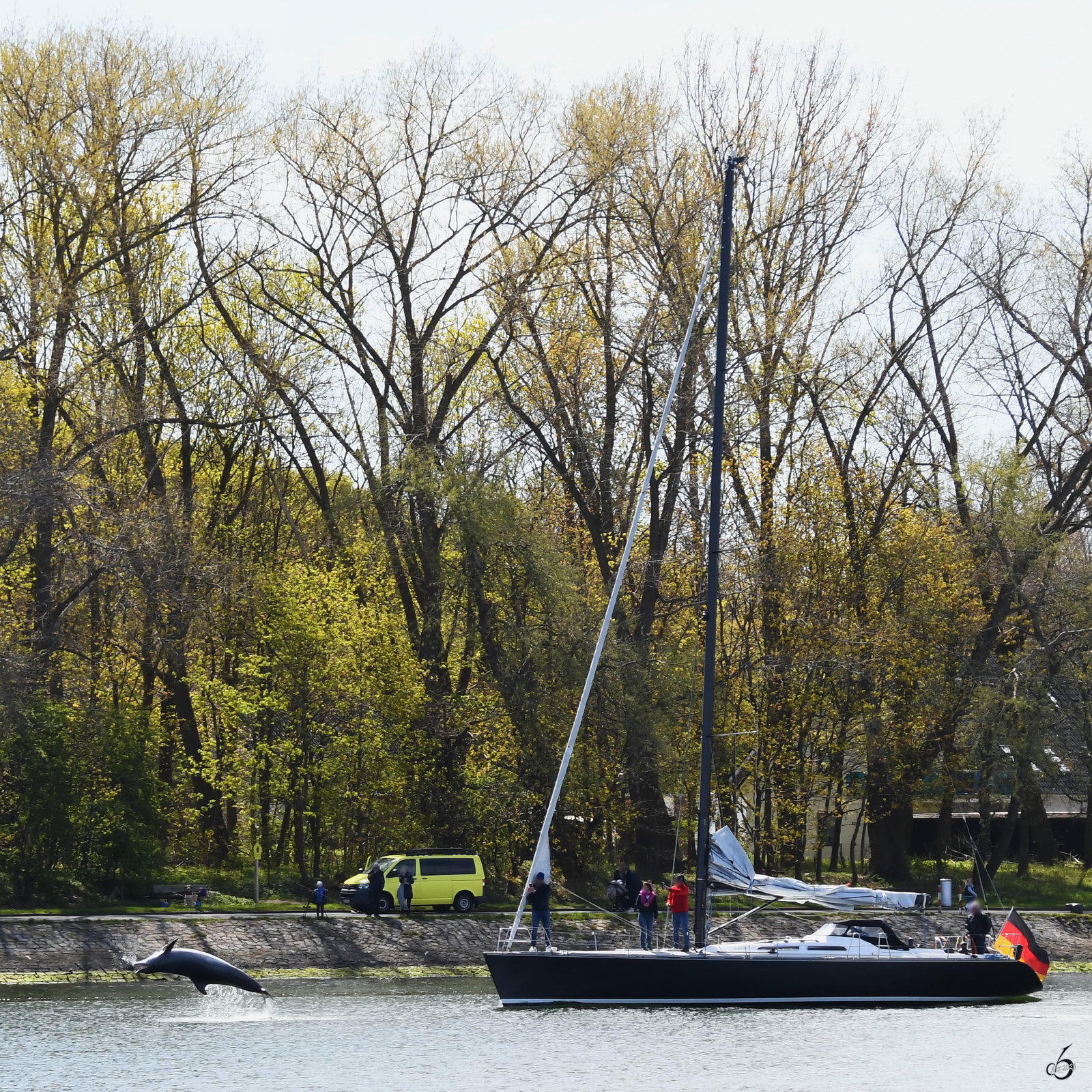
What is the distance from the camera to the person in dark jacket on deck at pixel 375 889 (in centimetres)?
4372

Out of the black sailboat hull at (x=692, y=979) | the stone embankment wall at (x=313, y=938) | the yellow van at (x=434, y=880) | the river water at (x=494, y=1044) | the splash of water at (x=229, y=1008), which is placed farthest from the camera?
the yellow van at (x=434, y=880)

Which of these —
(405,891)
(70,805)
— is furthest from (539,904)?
(70,805)

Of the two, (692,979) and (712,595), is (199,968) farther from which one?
(712,595)

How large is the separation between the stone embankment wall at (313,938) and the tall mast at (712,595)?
4939 mm

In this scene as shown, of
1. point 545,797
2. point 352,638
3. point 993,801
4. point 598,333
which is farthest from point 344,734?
point 993,801

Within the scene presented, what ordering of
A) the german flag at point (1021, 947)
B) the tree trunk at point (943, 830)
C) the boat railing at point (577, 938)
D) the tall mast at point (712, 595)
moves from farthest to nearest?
the tree trunk at point (943, 830) → the boat railing at point (577, 938) → the german flag at point (1021, 947) → the tall mast at point (712, 595)

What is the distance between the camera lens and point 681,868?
49.8m

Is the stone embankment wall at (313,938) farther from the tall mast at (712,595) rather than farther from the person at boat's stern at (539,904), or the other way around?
the tall mast at (712,595)

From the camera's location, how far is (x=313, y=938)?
40.5 metres

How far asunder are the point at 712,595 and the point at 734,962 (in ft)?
23.8

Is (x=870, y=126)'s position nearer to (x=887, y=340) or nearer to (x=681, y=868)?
(x=887, y=340)

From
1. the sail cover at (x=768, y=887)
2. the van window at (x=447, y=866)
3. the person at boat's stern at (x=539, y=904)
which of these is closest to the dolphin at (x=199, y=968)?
the person at boat's stern at (x=539, y=904)

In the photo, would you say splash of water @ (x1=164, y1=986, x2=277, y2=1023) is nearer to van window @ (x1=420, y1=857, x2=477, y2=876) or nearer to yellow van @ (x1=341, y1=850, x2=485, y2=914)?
yellow van @ (x1=341, y1=850, x2=485, y2=914)

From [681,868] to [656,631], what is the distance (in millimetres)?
7445
